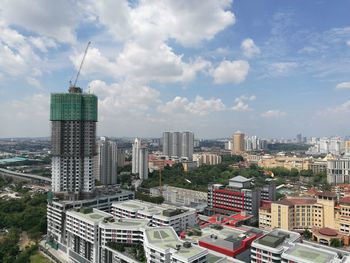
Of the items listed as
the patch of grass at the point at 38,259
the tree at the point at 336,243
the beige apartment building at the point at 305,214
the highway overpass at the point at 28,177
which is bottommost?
the patch of grass at the point at 38,259

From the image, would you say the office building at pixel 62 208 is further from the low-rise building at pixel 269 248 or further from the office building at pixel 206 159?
the office building at pixel 206 159

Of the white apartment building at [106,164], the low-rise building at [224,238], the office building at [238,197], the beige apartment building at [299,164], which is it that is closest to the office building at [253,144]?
the beige apartment building at [299,164]

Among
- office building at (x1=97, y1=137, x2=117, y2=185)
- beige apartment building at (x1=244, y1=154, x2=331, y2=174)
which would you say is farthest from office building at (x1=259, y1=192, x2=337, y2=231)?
beige apartment building at (x1=244, y1=154, x2=331, y2=174)

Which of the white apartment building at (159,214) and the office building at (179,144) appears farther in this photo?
the office building at (179,144)

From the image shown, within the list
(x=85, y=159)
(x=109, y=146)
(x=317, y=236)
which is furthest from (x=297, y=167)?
(x=85, y=159)

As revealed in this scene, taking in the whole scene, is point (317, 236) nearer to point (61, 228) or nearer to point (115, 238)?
point (115, 238)

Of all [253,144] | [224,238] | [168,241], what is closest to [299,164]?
[224,238]
